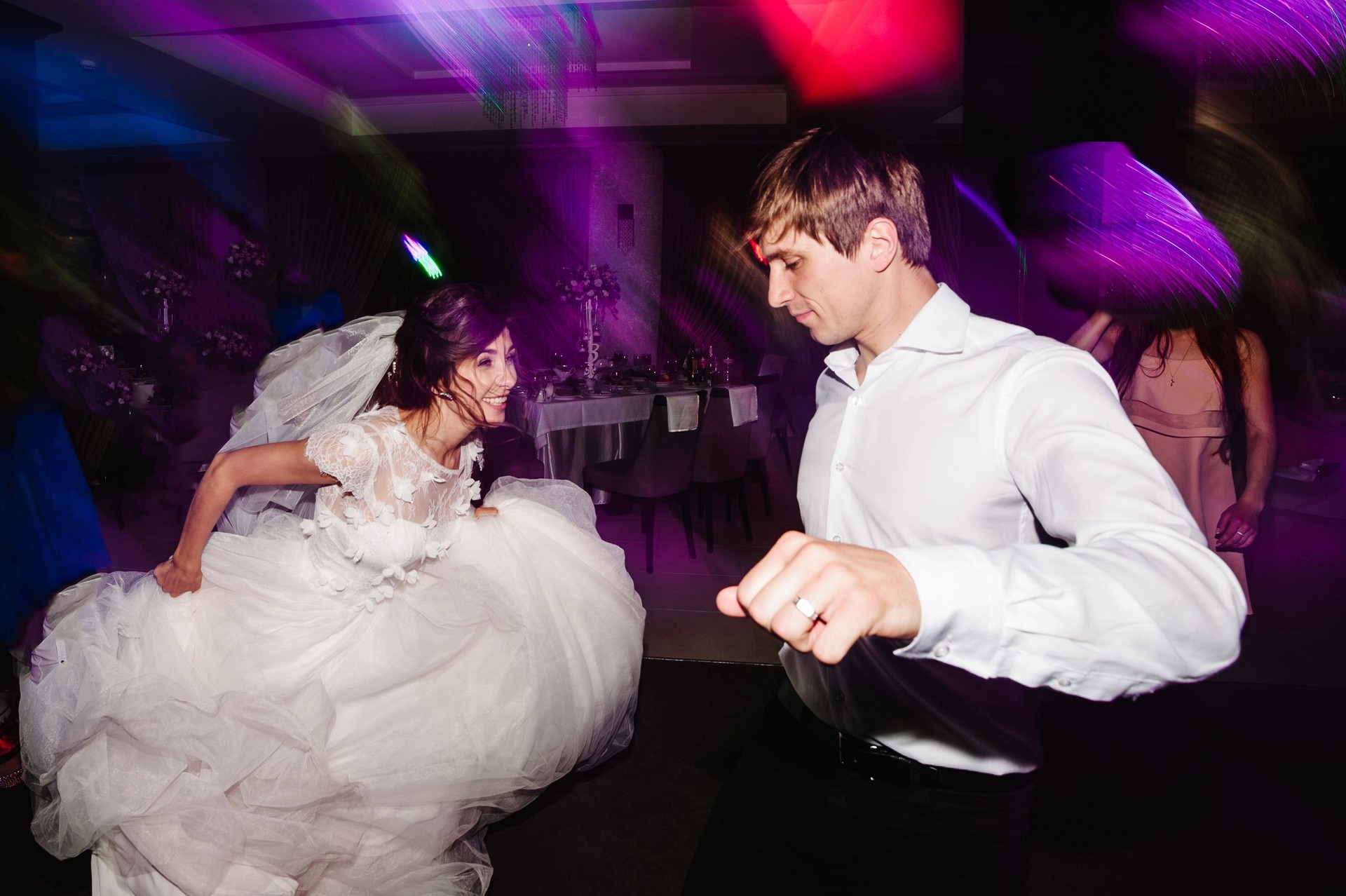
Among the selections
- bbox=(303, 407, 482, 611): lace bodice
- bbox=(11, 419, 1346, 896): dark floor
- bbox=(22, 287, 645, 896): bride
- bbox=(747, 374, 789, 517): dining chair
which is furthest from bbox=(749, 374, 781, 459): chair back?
bbox=(303, 407, 482, 611): lace bodice

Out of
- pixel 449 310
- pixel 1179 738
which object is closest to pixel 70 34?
pixel 449 310

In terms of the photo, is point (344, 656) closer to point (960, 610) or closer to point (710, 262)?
point (960, 610)

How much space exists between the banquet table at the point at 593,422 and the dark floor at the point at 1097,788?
1510mm

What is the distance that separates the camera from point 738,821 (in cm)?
126

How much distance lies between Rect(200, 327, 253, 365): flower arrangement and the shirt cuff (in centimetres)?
734

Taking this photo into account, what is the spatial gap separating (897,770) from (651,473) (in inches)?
134

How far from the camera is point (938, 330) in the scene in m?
1.15

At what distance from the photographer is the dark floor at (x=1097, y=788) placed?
217 cm

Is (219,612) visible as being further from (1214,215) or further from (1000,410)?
(1214,215)

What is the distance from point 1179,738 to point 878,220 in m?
2.78

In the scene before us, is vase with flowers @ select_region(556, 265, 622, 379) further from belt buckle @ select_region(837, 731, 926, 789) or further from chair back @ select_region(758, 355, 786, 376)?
belt buckle @ select_region(837, 731, 926, 789)

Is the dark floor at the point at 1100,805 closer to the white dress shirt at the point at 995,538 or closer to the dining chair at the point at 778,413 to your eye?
the white dress shirt at the point at 995,538

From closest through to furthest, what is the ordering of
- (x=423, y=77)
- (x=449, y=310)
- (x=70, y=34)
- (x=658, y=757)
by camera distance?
(x=449, y=310) → (x=658, y=757) → (x=70, y=34) → (x=423, y=77)

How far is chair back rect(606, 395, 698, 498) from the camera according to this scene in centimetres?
449
